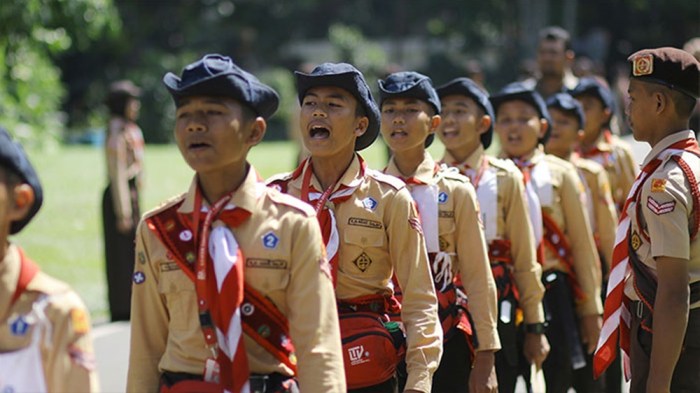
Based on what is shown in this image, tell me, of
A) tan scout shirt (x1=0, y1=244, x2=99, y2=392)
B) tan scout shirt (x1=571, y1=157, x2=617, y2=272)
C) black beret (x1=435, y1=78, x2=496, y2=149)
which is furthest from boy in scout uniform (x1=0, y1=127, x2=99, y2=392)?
tan scout shirt (x1=571, y1=157, x2=617, y2=272)

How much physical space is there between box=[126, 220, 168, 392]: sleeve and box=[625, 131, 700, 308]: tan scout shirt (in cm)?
214

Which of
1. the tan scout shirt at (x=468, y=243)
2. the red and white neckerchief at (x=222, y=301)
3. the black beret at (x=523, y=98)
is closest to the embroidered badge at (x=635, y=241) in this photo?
the tan scout shirt at (x=468, y=243)

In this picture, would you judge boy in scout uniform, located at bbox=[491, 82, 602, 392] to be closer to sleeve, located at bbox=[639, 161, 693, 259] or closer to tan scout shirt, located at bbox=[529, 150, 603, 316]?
tan scout shirt, located at bbox=[529, 150, 603, 316]

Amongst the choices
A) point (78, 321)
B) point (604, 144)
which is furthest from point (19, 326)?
point (604, 144)

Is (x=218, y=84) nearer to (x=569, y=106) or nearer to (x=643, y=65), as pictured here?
(x=643, y=65)

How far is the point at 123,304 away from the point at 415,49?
168 ft

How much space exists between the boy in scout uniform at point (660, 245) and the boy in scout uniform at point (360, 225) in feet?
2.99

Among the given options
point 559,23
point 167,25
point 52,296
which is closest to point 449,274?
point 52,296

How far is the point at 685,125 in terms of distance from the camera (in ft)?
17.8

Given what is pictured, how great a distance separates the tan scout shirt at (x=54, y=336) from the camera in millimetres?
3697

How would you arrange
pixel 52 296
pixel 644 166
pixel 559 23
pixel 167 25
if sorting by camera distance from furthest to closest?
pixel 167 25 → pixel 559 23 → pixel 644 166 → pixel 52 296

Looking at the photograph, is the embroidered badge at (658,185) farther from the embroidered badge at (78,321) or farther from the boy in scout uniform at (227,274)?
the embroidered badge at (78,321)

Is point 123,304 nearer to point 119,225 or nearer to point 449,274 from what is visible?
point 119,225

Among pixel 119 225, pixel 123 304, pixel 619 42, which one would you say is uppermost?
pixel 619 42
